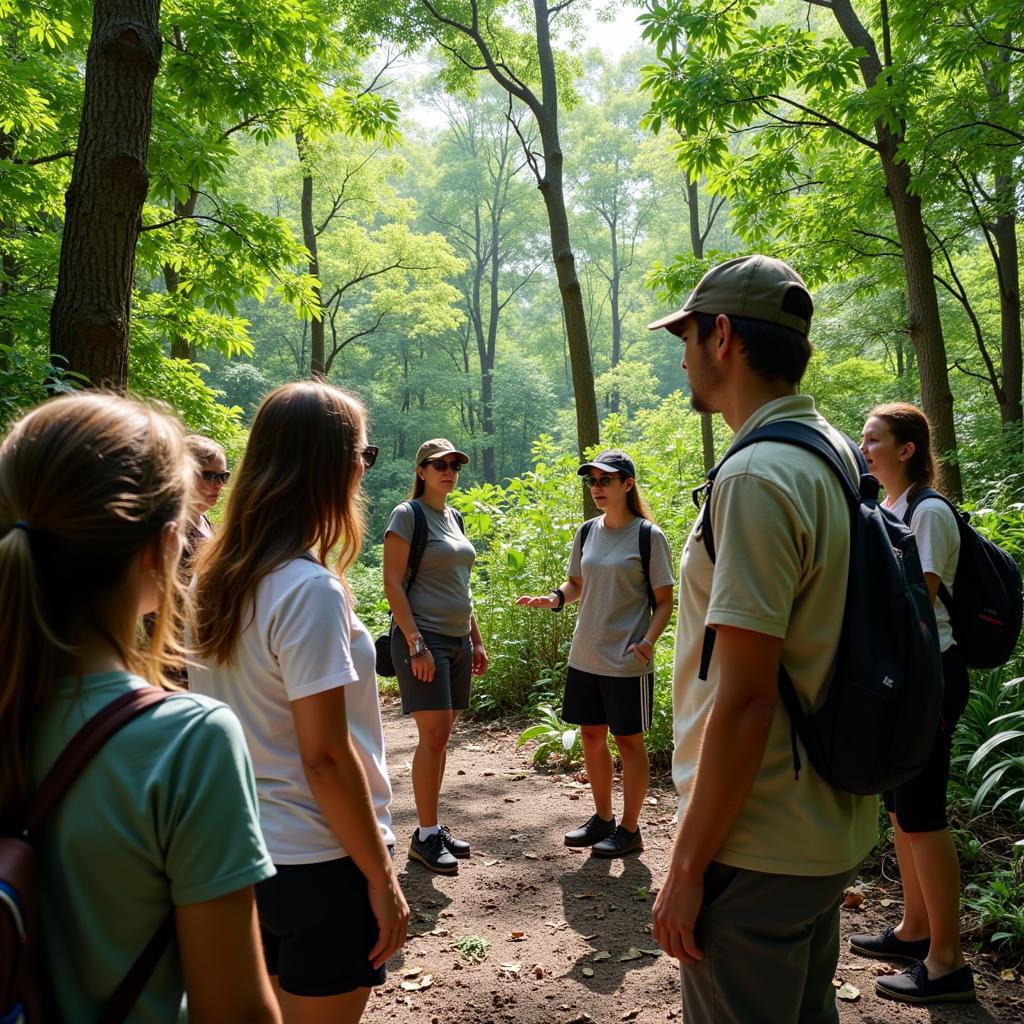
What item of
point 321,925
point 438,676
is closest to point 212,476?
point 438,676

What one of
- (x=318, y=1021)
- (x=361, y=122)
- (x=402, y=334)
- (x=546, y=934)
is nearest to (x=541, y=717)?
(x=546, y=934)

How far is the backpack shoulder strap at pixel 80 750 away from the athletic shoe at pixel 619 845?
4.03 m

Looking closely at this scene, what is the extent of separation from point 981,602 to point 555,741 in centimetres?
399

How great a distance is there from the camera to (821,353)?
15.0 meters

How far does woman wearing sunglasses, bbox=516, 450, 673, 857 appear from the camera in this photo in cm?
455

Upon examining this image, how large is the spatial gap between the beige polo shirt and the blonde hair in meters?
1.04

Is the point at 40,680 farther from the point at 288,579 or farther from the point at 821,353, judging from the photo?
the point at 821,353

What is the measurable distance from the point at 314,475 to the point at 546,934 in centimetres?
292

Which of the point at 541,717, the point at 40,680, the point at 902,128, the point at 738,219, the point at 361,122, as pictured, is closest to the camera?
the point at 40,680

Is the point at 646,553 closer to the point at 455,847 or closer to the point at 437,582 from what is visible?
the point at 437,582

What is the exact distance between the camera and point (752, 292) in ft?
5.81

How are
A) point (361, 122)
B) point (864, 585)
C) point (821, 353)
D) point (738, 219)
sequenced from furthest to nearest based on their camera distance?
1. point (821, 353)
2. point (738, 219)
3. point (361, 122)
4. point (864, 585)

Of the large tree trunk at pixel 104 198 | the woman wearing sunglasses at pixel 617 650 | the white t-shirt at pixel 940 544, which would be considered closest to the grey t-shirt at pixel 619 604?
the woman wearing sunglasses at pixel 617 650

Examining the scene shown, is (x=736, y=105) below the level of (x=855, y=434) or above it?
above
